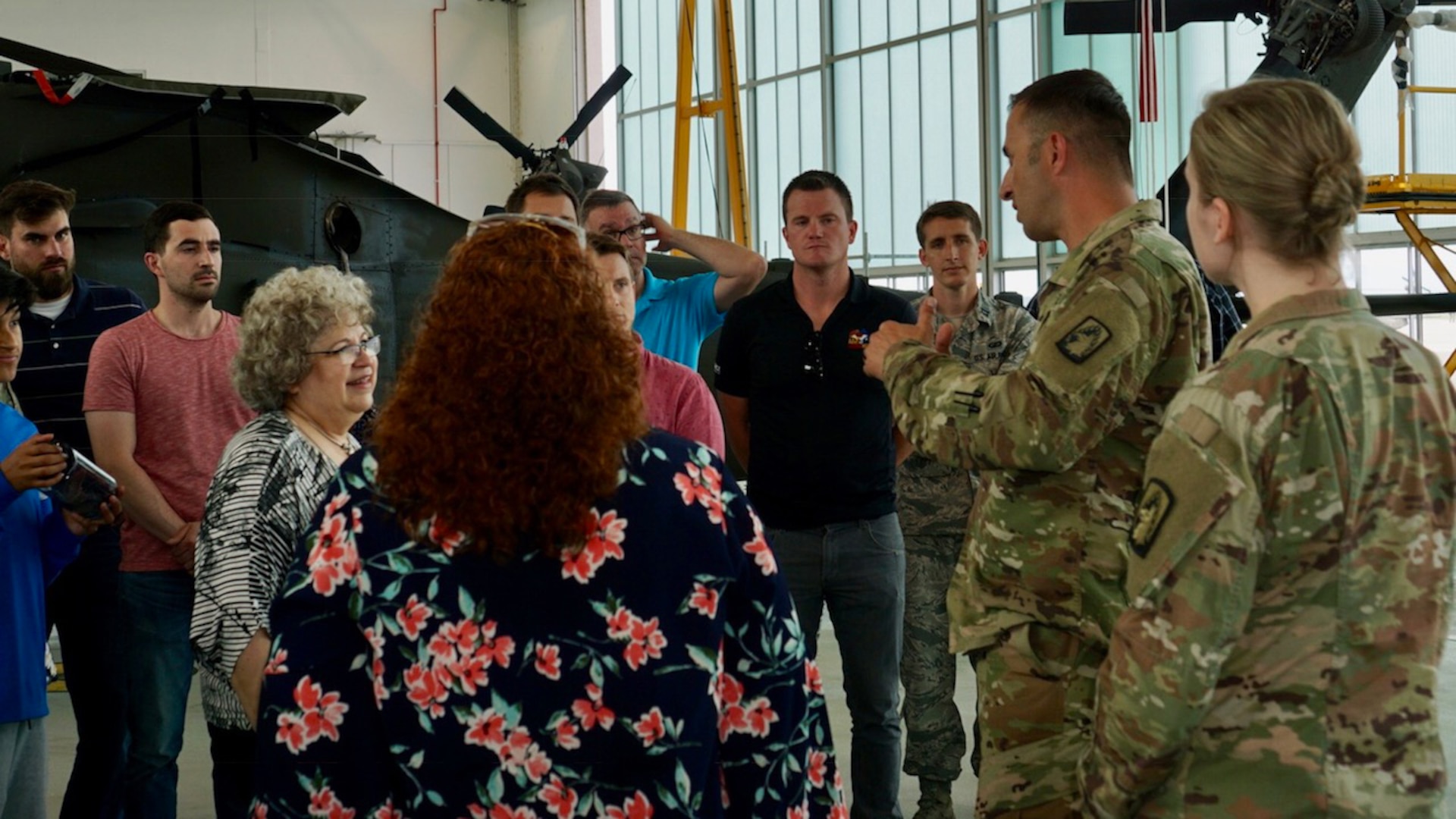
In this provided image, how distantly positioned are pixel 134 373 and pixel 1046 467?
2309 millimetres

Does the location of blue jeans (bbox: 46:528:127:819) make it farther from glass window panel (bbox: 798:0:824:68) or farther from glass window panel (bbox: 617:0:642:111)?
glass window panel (bbox: 617:0:642:111)

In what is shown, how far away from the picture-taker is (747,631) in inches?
55.0

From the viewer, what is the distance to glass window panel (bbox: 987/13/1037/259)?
1230 centimetres

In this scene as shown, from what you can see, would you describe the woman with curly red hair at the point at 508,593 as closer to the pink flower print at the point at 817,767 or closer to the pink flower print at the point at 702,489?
the pink flower print at the point at 702,489

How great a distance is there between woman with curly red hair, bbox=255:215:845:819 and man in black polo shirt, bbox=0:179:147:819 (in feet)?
6.74

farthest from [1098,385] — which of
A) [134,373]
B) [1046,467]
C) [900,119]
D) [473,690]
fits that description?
[900,119]

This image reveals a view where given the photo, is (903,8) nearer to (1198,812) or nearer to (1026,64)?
(1026,64)

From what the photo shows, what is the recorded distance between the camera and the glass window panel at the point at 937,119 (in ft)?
43.8

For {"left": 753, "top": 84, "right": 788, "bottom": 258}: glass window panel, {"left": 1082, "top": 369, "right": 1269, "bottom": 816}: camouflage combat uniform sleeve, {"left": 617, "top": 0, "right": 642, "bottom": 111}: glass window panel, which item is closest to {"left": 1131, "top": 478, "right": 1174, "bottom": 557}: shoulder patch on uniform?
{"left": 1082, "top": 369, "right": 1269, "bottom": 816}: camouflage combat uniform sleeve

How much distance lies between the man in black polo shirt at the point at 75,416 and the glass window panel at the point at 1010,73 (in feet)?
32.4

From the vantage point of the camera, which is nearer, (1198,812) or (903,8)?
(1198,812)

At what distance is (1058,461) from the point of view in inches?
67.9

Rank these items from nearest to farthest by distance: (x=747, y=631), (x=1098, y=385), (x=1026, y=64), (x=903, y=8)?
(x=747, y=631) < (x=1098, y=385) < (x=1026, y=64) < (x=903, y=8)

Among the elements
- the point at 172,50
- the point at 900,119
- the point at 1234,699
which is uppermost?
the point at 172,50
